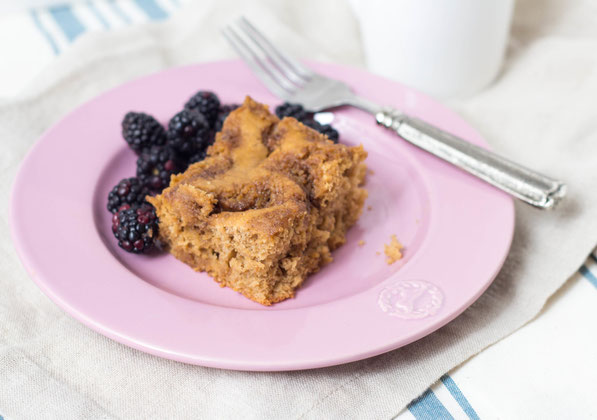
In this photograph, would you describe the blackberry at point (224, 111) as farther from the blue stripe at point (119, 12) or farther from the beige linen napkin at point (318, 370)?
the blue stripe at point (119, 12)

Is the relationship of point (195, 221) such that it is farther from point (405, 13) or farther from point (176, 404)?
point (405, 13)

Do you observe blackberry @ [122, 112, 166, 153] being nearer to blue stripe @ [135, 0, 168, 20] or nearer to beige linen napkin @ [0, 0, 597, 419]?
beige linen napkin @ [0, 0, 597, 419]

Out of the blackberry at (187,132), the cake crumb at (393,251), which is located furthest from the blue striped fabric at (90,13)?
the cake crumb at (393,251)

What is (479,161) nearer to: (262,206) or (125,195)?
(262,206)

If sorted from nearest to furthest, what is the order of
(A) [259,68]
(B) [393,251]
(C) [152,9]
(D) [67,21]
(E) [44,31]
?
(B) [393,251], (A) [259,68], (E) [44,31], (D) [67,21], (C) [152,9]

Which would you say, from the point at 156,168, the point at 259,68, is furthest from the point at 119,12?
the point at 156,168

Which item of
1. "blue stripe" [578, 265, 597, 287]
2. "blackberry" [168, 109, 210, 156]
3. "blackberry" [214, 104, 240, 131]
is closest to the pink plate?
"blackberry" [214, 104, 240, 131]
